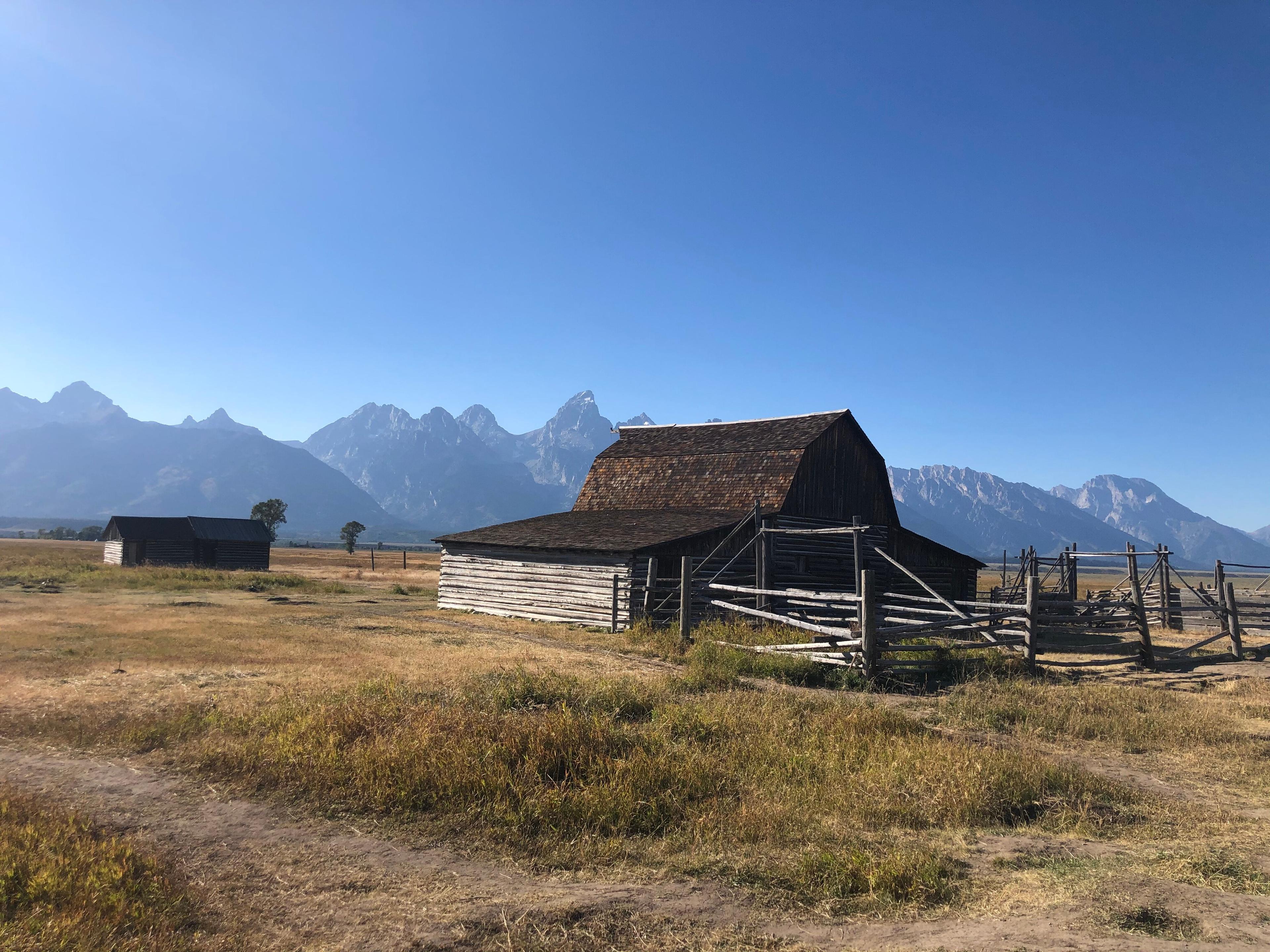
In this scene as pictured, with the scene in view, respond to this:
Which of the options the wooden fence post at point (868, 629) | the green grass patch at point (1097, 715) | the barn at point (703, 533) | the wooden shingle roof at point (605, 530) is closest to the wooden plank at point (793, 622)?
the wooden fence post at point (868, 629)

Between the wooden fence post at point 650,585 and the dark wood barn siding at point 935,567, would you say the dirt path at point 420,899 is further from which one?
the dark wood barn siding at point 935,567

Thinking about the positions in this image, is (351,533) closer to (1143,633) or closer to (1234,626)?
(1143,633)

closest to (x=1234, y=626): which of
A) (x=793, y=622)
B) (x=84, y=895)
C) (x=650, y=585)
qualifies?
(x=793, y=622)

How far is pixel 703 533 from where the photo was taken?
22891 mm

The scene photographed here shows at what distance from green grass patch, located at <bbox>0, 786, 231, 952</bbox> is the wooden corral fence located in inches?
423

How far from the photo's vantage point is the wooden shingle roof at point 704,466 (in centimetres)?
2692

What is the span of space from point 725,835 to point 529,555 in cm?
2005

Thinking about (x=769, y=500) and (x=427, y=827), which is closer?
(x=427, y=827)

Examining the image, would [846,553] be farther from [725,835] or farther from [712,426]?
[725,835]

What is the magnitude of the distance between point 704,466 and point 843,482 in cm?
534

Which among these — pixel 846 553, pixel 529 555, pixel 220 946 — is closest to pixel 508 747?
pixel 220 946

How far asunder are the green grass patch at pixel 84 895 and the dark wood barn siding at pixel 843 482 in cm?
2198

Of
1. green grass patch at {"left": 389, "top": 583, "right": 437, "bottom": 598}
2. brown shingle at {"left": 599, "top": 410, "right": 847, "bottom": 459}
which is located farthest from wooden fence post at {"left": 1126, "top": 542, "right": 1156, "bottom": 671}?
green grass patch at {"left": 389, "top": 583, "right": 437, "bottom": 598}

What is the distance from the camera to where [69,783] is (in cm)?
739
